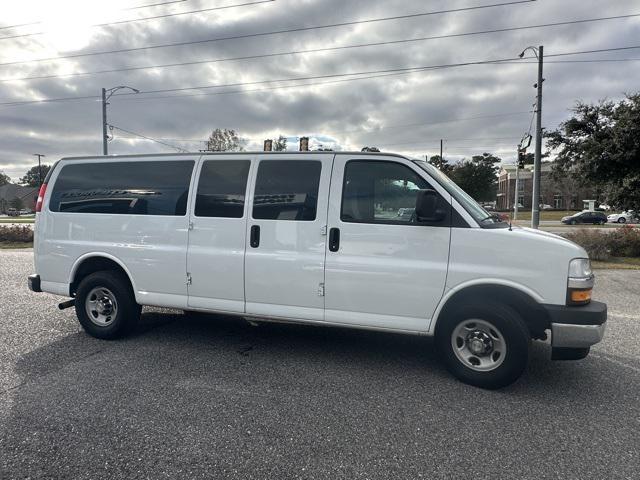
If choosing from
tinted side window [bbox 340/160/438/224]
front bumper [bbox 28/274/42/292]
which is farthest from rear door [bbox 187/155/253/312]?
front bumper [bbox 28/274/42/292]

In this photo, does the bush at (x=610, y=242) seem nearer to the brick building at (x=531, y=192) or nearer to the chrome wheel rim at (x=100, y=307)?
the chrome wheel rim at (x=100, y=307)

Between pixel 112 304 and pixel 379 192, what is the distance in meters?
3.51

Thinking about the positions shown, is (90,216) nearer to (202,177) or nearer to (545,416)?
(202,177)

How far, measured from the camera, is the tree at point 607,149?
1274cm

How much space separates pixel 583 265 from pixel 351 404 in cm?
234

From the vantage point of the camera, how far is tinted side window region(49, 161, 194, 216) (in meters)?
4.68

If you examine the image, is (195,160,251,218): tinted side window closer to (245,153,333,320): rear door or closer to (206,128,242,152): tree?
(245,153,333,320): rear door

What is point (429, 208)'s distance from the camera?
12.1 ft

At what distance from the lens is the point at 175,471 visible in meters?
2.55

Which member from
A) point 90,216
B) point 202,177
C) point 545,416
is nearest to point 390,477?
point 545,416

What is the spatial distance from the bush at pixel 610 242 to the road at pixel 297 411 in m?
8.73

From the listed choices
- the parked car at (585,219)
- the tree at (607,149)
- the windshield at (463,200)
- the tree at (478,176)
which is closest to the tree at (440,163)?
the tree at (478,176)

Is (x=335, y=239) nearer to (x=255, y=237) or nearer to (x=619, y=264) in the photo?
(x=255, y=237)

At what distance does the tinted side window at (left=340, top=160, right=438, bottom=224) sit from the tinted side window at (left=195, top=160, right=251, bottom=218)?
1.16 metres
